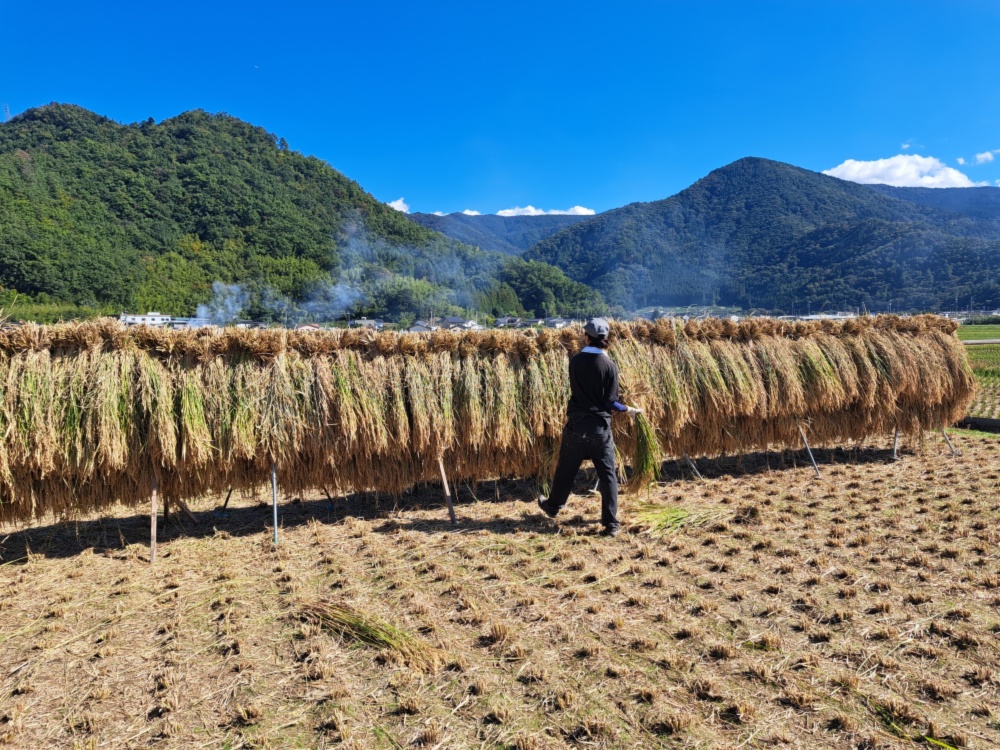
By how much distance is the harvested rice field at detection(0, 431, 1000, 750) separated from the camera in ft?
9.14

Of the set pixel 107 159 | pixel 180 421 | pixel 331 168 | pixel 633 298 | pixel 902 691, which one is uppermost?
pixel 331 168

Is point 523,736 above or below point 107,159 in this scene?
below

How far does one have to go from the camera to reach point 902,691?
2898 millimetres

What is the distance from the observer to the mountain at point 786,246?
84.9 meters

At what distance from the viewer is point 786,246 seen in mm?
114000

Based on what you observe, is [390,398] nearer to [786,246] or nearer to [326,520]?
[326,520]

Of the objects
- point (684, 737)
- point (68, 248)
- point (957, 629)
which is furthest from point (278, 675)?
point (68, 248)

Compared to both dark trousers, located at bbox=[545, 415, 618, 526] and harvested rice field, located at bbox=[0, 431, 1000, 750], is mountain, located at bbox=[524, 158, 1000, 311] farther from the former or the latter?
dark trousers, located at bbox=[545, 415, 618, 526]

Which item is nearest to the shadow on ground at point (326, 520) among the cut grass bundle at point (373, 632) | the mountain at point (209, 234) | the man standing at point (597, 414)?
the man standing at point (597, 414)

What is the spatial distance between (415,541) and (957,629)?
4222 millimetres

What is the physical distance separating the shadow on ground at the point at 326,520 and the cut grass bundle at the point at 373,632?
195 cm

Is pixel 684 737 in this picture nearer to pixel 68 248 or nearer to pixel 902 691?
pixel 902 691

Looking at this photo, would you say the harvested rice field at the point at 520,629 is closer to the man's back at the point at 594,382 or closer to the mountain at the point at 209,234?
the man's back at the point at 594,382

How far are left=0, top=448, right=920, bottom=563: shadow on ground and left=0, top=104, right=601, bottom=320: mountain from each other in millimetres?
64863
